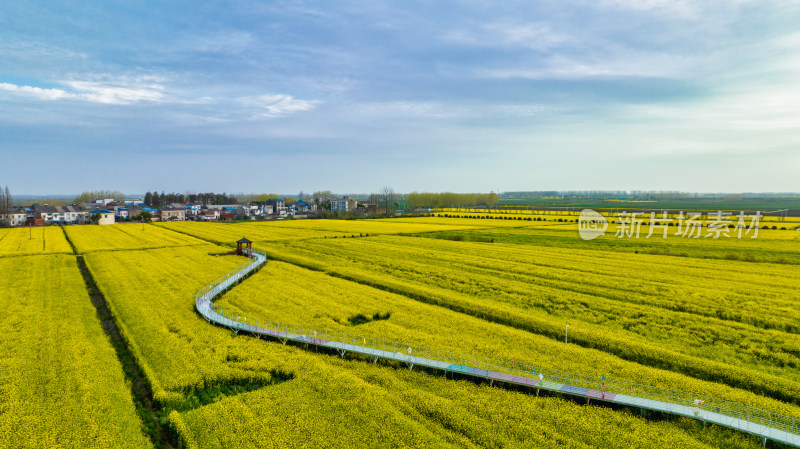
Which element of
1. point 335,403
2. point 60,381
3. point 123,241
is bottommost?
point 60,381

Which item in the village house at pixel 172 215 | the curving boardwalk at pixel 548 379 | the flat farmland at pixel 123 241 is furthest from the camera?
the village house at pixel 172 215

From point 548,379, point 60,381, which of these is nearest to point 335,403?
point 548,379

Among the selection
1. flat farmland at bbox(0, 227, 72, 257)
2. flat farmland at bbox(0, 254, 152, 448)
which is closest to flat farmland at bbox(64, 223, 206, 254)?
flat farmland at bbox(0, 227, 72, 257)

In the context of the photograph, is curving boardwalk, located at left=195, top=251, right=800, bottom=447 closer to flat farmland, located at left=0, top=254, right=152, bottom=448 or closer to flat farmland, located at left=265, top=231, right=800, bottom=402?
flat farmland, located at left=265, top=231, right=800, bottom=402

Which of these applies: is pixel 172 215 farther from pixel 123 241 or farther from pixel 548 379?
pixel 548 379

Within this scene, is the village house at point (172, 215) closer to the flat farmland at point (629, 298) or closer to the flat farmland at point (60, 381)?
the flat farmland at point (629, 298)

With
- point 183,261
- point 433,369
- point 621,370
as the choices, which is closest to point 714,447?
point 621,370

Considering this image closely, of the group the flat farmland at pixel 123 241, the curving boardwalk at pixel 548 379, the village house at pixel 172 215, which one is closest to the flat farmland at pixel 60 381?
the curving boardwalk at pixel 548 379

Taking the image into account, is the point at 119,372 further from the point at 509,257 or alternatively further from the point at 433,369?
the point at 509,257
